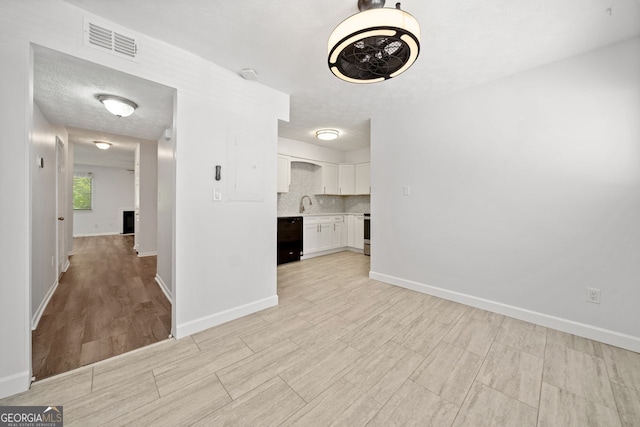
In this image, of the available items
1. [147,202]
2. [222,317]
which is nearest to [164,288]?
[222,317]

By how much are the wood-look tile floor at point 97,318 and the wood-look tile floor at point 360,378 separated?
0.83ft

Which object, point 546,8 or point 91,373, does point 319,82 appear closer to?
point 546,8

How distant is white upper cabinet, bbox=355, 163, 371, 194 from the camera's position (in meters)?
5.56

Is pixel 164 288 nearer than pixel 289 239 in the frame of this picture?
Yes

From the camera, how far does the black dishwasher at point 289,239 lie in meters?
4.58

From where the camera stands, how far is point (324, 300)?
2840 millimetres

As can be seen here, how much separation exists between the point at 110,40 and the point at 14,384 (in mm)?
2312

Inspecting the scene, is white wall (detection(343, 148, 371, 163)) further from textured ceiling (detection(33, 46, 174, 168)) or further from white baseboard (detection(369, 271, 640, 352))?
textured ceiling (detection(33, 46, 174, 168))

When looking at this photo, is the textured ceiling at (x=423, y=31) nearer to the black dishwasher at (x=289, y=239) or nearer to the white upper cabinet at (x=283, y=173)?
the white upper cabinet at (x=283, y=173)

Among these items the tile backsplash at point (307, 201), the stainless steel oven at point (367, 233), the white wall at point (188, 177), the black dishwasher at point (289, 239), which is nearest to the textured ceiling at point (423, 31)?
the white wall at point (188, 177)

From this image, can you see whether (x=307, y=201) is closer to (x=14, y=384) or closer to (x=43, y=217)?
(x=43, y=217)

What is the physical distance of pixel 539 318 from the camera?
2297mm

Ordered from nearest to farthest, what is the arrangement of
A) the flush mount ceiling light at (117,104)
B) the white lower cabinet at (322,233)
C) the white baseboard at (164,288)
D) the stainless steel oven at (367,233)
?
the flush mount ceiling light at (117,104), the white baseboard at (164,288), the white lower cabinet at (322,233), the stainless steel oven at (367,233)

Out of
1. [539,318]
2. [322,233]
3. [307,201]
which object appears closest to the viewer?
[539,318]
